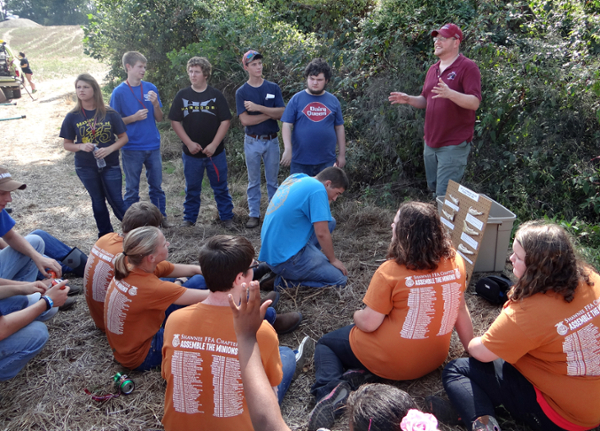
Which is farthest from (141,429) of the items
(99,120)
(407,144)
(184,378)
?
(407,144)

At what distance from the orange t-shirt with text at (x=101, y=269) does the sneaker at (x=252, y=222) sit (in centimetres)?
215

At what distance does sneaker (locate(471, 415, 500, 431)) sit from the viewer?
6.49 ft

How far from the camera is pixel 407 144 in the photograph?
5.46 m

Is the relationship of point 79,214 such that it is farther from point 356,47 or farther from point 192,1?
point 192,1

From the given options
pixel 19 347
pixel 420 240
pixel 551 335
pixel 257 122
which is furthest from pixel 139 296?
pixel 257 122

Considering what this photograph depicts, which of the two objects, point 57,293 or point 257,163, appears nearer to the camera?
point 57,293

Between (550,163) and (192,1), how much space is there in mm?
7261

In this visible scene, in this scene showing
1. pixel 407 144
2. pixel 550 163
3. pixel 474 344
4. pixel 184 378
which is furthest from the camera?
pixel 407 144

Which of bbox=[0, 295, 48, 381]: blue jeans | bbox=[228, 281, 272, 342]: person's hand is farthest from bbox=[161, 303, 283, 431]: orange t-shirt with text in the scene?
bbox=[0, 295, 48, 381]: blue jeans

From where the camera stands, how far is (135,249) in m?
2.39

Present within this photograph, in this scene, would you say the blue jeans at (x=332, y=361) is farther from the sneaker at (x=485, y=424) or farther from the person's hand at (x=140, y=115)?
the person's hand at (x=140, y=115)

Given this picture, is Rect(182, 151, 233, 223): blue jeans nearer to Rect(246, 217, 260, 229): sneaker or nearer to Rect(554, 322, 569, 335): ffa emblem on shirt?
Rect(246, 217, 260, 229): sneaker

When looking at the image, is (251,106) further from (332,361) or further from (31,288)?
(332,361)

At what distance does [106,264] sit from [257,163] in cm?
251
